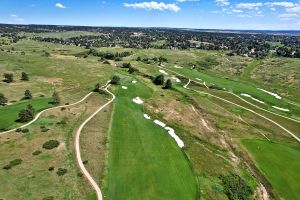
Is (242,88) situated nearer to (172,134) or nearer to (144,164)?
(172,134)

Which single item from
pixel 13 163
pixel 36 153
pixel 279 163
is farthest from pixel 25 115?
pixel 279 163

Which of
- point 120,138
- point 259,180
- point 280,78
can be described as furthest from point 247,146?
point 280,78

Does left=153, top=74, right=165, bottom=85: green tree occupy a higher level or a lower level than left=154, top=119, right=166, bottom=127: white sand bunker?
higher

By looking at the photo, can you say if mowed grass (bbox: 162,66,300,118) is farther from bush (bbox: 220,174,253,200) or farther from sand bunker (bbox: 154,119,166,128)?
bush (bbox: 220,174,253,200)

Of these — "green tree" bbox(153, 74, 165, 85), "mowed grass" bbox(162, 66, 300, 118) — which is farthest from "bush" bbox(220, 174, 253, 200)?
"green tree" bbox(153, 74, 165, 85)

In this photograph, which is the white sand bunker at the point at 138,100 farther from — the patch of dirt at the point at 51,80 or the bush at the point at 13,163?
the bush at the point at 13,163

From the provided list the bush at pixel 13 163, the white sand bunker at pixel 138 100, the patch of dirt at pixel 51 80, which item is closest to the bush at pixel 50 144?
the bush at pixel 13 163

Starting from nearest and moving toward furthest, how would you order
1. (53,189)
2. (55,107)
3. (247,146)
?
(53,189) → (247,146) → (55,107)

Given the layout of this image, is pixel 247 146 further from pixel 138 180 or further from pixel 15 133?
pixel 15 133
